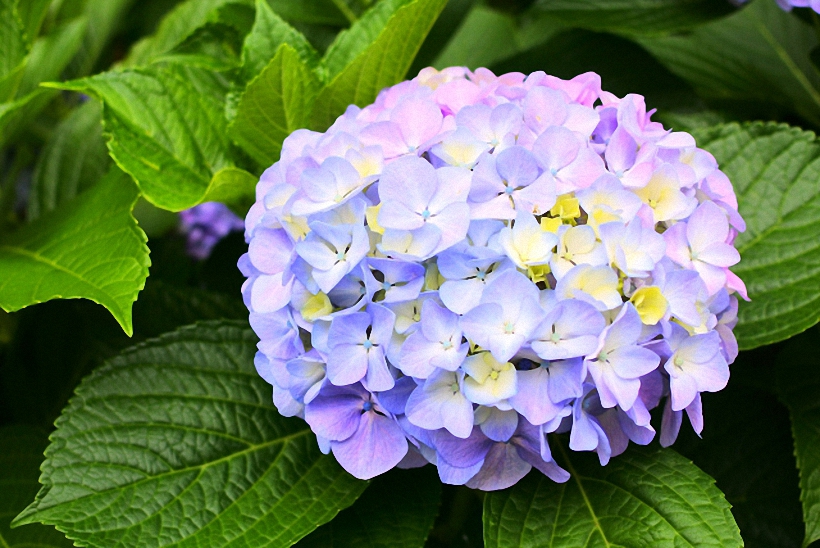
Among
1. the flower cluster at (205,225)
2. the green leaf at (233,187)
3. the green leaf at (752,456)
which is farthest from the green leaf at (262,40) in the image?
the flower cluster at (205,225)

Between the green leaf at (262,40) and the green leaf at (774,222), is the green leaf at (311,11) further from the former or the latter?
the green leaf at (774,222)

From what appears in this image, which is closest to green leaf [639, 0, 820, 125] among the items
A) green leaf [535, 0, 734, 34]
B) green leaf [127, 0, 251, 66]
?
green leaf [535, 0, 734, 34]

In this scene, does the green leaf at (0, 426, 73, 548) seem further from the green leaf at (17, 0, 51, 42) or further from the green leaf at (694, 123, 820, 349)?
the green leaf at (694, 123, 820, 349)

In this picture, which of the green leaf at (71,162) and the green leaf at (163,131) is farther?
the green leaf at (71,162)

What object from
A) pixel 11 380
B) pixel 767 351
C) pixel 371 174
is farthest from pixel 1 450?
pixel 767 351

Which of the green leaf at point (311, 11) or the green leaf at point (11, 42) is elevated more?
the green leaf at point (311, 11)

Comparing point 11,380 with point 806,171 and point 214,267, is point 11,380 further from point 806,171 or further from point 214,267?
point 806,171
